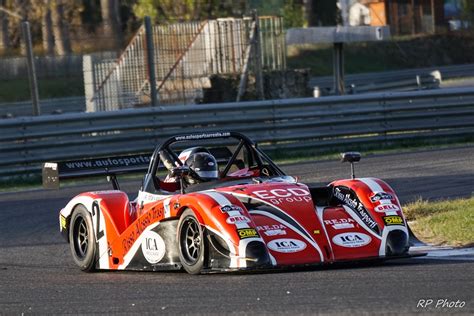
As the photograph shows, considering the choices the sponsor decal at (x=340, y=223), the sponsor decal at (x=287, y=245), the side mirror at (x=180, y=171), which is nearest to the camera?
the sponsor decal at (x=287, y=245)

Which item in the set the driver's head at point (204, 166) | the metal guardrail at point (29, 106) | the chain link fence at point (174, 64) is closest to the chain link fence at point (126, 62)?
the chain link fence at point (174, 64)

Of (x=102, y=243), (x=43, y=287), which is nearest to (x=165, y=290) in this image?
(x=43, y=287)

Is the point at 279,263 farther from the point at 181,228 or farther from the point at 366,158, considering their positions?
the point at 366,158

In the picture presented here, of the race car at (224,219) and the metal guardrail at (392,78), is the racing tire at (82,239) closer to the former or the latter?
the race car at (224,219)

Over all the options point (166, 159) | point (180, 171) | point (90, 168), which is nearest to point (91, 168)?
point (90, 168)

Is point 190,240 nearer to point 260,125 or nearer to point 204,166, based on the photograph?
point 204,166

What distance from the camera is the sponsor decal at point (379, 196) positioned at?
912cm

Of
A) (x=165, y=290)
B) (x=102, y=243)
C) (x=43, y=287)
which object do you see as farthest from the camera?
(x=102, y=243)

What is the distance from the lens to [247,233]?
836 centimetres

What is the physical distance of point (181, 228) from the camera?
8.78 m

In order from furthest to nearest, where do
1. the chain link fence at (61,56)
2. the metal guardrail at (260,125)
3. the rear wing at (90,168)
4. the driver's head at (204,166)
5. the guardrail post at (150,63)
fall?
the chain link fence at (61,56) < the guardrail post at (150,63) < the metal guardrail at (260,125) < the rear wing at (90,168) < the driver's head at (204,166)

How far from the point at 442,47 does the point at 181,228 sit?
4460cm

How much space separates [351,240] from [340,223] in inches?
7.5

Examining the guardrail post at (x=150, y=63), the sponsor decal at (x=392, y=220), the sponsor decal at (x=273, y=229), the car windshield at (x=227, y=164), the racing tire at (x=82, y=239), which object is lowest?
the racing tire at (x=82, y=239)
